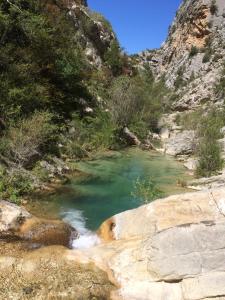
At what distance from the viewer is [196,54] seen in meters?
73.7

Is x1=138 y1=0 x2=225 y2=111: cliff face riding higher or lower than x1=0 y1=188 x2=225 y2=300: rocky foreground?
higher

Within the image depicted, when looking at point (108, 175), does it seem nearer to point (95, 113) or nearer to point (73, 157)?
point (73, 157)

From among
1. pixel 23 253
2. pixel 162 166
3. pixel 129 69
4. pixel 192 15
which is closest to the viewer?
pixel 23 253

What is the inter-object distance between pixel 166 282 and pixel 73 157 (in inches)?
785

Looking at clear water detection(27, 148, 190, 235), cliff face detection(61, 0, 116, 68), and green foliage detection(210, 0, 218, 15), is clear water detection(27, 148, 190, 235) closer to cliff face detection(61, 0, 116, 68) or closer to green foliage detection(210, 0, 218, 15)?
cliff face detection(61, 0, 116, 68)

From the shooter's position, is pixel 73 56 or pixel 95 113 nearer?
pixel 73 56

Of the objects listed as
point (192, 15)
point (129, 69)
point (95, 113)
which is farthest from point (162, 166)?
point (192, 15)

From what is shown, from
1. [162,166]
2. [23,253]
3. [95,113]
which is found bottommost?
[23,253]

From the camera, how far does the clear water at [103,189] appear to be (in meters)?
16.6

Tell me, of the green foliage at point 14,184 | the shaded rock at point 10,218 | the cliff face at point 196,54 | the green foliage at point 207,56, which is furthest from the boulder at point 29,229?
the green foliage at point 207,56

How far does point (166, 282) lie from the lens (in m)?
9.89

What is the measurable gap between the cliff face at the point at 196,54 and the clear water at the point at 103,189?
32.9 meters

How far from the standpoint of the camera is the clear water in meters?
16.6

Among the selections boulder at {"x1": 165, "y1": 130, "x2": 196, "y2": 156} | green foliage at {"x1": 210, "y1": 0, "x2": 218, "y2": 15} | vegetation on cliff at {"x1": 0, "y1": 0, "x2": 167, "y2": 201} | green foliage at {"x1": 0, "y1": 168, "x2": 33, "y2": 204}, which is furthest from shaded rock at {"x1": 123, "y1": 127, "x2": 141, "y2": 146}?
green foliage at {"x1": 210, "y1": 0, "x2": 218, "y2": 15}
